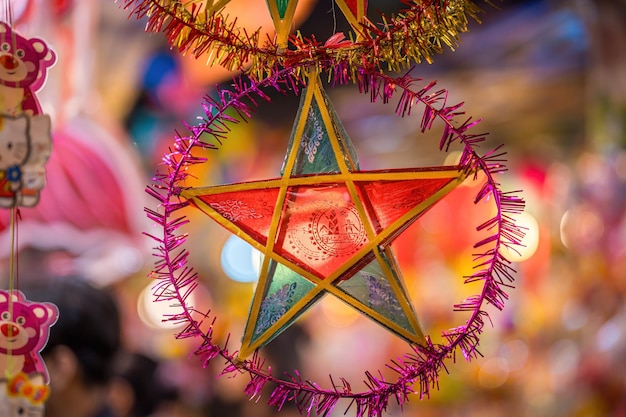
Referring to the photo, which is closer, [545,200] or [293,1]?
[293,1]

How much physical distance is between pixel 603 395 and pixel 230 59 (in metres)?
2.16

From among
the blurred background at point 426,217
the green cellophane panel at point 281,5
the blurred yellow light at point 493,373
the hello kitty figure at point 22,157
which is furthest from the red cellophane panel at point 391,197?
the blurred yellow light at point 493,373

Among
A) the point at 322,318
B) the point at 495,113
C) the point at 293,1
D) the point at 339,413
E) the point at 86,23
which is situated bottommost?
the point at 339,413

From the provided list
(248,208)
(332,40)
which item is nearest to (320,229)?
(248,208)

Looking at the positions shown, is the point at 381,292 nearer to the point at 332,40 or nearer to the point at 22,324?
the point at 332,40

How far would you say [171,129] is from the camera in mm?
3162

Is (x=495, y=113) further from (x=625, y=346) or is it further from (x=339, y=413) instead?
(x=625, y=346)

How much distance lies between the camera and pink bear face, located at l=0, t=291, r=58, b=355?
0.91m

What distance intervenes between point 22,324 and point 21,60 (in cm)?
29

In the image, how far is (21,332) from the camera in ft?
3.02

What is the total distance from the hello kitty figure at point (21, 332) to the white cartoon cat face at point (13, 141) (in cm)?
15

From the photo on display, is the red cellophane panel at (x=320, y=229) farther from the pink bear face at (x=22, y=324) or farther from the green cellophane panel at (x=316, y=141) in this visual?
the pink bear face at (x=22, y=324)

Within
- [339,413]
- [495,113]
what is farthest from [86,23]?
[495,113]

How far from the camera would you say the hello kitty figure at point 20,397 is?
0.88m
